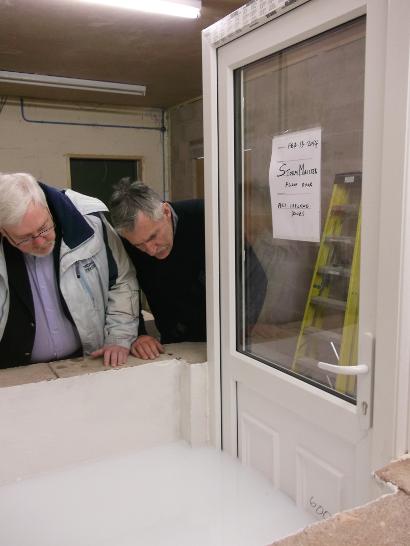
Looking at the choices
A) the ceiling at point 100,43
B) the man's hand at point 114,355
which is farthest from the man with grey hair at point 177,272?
the ceiling at point 100,43

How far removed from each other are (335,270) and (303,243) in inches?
4.5

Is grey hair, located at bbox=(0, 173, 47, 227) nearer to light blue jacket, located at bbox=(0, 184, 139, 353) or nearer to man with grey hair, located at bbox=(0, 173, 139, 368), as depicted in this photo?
man with grey hair, located at bbox=(0, 173, 139, 368)

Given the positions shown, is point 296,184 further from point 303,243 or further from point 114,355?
point 114,355

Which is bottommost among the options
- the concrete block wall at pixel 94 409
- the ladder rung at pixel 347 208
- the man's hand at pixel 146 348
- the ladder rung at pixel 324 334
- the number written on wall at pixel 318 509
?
the number written on wall at pixel 318 509

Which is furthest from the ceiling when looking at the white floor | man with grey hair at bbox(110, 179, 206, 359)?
the white floor

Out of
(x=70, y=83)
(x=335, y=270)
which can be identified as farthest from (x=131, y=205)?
(x=70, y=83)

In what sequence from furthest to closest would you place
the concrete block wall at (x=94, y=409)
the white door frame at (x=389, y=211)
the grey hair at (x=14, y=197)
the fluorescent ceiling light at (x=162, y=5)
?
the fluorescent ceiling light at (x=162, y=5)
the grey hair at (x=14, y=197)
the concrete block wall at (x=94, y=409)
the white door frame at (x=389, y=211)

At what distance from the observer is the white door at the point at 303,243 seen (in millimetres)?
989

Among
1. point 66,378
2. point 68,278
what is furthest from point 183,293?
point 66,378

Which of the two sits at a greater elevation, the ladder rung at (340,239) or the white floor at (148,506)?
the ladder rung at (340,239)

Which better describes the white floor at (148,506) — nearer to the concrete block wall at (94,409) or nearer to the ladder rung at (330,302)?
the concrete block wall at (94,409)

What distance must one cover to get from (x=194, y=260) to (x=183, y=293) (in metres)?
0.14

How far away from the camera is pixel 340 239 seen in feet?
3.76

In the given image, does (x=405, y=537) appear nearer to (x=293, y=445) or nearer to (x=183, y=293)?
(x=293, y=445)
